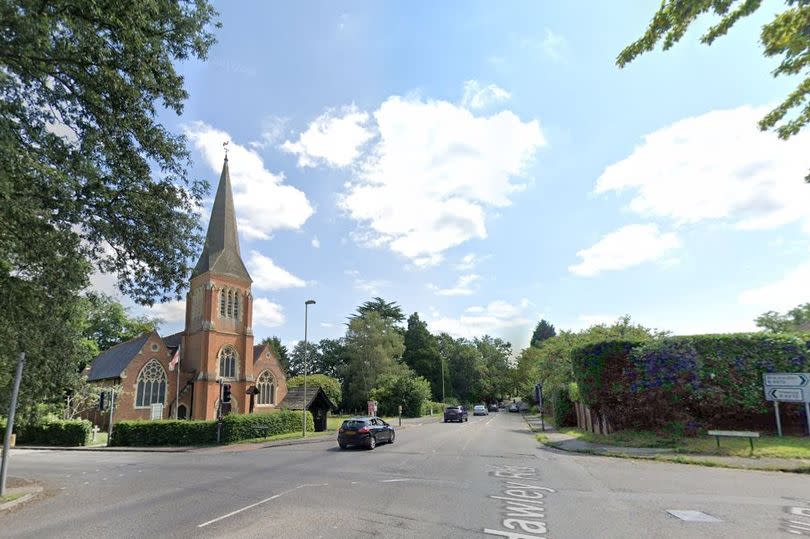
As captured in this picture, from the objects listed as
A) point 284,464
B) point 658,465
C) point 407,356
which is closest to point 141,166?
point 284,464

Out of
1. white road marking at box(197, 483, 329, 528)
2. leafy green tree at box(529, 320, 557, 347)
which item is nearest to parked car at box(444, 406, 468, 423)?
white road marking at box(197, 483, 329, 528)

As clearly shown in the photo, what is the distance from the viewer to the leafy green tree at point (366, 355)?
2761 inches

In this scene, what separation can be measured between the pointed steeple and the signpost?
41.5 metres

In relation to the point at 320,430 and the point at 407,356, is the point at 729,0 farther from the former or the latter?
the point at 407,356

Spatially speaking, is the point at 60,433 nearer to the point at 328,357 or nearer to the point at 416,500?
the point at 416,500

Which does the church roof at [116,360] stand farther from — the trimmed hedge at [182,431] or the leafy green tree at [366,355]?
the leafy green tree at [366,355]

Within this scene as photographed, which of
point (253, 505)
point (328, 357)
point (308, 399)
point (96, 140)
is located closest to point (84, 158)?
point (96, 140)

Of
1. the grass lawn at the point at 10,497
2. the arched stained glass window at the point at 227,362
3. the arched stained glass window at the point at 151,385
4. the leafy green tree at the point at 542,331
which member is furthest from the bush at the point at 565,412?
the leafy green tree at the point at 542,331

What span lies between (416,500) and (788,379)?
16.7 metres

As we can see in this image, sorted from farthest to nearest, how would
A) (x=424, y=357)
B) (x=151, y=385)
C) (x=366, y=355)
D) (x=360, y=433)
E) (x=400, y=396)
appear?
(x=424, y=357)
(x=366, y=355)
(x=400, y=396)
(x=151, y=385)
(x=360, y=433)

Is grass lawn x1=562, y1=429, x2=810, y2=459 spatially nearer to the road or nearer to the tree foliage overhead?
the road

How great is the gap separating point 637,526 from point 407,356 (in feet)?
274

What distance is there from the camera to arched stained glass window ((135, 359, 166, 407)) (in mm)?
41281

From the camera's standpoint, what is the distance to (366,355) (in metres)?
71.0
